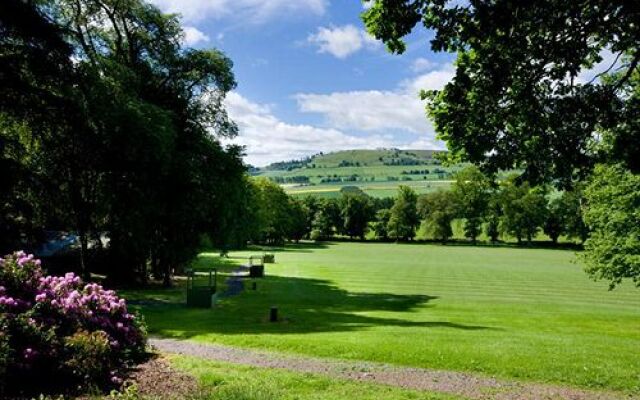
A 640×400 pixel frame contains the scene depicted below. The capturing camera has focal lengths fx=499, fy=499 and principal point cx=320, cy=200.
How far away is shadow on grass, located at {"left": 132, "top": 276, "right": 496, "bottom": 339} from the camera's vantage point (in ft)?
63.6

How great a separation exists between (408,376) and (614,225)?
57.5ft

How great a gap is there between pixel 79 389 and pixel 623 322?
85.4 ft

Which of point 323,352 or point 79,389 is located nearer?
point 79,389

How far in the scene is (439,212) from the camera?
14038 centimetres

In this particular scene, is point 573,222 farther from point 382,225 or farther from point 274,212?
point 274,212

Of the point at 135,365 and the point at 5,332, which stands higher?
the point at 5,332

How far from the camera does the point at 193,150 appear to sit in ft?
116

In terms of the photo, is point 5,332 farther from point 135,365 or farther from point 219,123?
point 219,123

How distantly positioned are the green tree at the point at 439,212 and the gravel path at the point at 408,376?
128 metres

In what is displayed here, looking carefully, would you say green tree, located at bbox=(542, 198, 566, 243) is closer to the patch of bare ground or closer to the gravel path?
the gravel path

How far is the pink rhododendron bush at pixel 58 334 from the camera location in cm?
1036

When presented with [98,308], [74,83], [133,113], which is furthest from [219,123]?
[98,308]

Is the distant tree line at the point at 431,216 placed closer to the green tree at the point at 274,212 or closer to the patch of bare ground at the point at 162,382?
the green tree at the point at 274,212

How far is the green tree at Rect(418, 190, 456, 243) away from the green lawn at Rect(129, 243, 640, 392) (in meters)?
91.2
